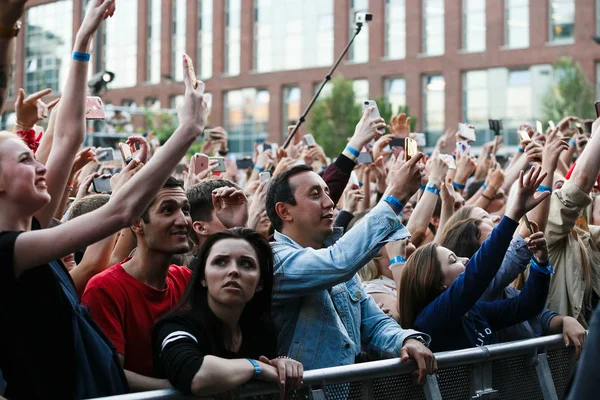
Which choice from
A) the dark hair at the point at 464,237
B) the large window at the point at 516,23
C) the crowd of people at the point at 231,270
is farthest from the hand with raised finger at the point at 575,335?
the large window at the point at 516,23

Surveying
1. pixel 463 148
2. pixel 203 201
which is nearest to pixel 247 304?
pixel 203 201

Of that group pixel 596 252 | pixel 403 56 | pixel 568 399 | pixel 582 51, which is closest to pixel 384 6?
pixel 403 56

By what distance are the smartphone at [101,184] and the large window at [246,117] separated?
46451 millimetres

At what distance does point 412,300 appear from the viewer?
4.28 meters

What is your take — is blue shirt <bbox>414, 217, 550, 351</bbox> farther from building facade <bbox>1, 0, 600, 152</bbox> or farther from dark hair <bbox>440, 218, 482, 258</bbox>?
building facade <bbox>1, 0, 600, 152</bbox>

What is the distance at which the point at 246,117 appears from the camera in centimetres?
5275

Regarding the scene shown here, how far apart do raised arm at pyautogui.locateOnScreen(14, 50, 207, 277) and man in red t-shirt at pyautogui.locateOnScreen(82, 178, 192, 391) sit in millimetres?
769

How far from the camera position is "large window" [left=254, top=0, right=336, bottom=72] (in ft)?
158

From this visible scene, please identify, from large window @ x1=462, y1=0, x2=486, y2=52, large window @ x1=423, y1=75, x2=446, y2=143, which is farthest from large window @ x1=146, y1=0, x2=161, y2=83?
large window @ x1=462, y1=0, x2=486, y2=52

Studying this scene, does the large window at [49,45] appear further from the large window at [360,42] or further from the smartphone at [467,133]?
the smartphone at [467,133]

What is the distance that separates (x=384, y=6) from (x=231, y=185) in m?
43.1

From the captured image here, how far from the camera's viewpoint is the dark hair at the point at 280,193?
3.94 m

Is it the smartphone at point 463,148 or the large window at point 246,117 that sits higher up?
the large window at point 246,117

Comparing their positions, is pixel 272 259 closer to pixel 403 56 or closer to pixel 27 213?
pixel 27 213
